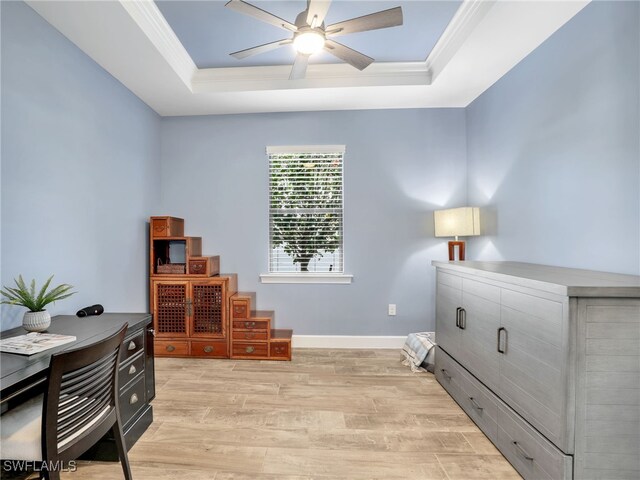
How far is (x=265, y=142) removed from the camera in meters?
3.38

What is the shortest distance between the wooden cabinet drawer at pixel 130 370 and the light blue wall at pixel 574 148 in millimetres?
2860

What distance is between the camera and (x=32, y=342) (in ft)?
4.73

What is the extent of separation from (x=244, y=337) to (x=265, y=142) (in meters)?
2.15

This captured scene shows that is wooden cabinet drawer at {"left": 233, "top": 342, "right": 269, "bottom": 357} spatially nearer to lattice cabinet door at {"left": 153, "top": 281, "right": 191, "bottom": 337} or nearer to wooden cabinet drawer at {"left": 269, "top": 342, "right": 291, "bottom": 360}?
wooden cabinet drawer at {"left": 269, "top": 342, "right": 291, "bottom": 360}

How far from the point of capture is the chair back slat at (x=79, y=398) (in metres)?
1.07

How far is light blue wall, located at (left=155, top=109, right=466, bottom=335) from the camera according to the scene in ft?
10.9

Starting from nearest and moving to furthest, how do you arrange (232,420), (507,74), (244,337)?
(232,420) → (507,74) → (244,337)

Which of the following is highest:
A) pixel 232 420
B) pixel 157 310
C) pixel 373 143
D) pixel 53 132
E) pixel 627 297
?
pixel 373 143

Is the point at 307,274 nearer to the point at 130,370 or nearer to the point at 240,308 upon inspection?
the point at 240,308

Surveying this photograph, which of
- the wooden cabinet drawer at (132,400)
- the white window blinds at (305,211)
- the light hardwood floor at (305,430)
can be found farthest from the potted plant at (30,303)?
the white window blinds at (305,211)

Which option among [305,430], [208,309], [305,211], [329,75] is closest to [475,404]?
[305,430]

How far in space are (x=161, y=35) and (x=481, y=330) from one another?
315 cm

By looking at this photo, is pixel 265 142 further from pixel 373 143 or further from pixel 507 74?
pixel 507 74

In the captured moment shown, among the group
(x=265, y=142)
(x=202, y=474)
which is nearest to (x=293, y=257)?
(x=265, y=142)
